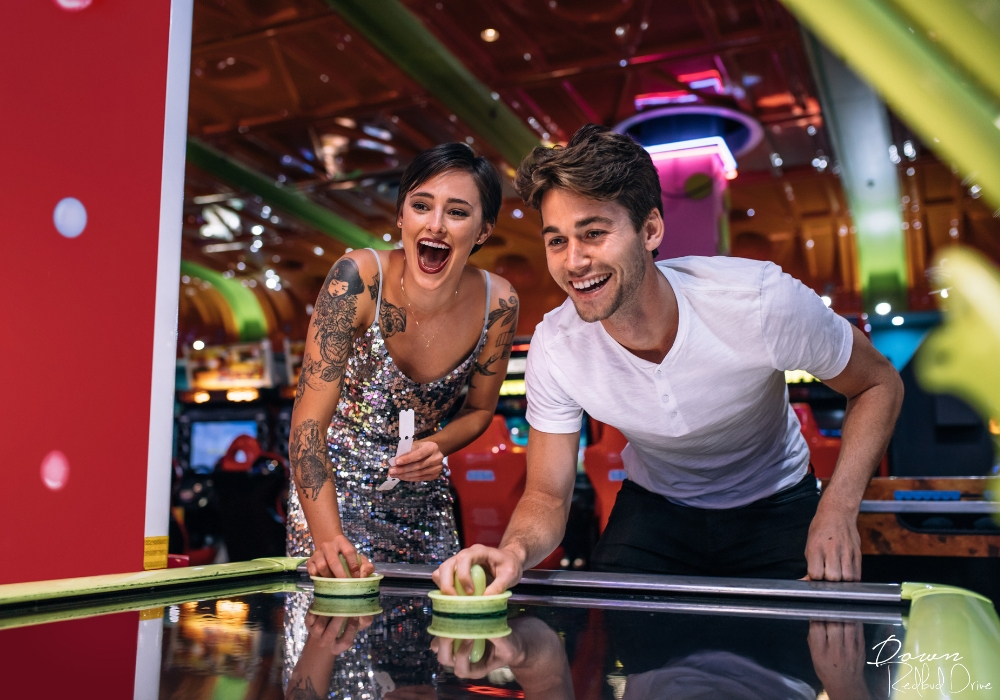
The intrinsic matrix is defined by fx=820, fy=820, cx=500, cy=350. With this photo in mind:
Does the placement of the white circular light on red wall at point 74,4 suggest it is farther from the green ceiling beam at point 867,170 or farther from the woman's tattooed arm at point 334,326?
the green ceiling beam at point 867,170

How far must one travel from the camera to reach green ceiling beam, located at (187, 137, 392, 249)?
8406mm

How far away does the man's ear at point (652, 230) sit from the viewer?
1815 mm

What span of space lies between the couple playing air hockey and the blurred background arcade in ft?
2.74

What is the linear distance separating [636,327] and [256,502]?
13.5 ft

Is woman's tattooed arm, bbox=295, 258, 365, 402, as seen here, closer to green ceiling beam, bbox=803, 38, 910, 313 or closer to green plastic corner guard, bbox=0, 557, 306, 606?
green plastic corner guard, bbox=0, 557, 306, 606

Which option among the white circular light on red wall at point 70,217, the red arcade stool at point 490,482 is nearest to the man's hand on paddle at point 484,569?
the white circular light on red wall at point 70,217

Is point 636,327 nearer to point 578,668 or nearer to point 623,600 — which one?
point 623,600

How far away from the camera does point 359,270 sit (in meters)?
1.98

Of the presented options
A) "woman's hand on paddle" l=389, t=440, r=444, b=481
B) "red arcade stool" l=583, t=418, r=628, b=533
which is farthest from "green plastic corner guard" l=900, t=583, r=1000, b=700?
"red arcade stool" l=583, t=418, r=628, b=533

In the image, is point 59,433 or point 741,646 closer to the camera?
point 741,646

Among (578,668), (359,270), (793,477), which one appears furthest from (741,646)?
(359,270)

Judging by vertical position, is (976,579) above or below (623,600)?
below

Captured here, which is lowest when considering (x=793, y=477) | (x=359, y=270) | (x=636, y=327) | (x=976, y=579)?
(x=976, y=579)

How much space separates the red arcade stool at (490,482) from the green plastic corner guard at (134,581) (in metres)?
2.82
